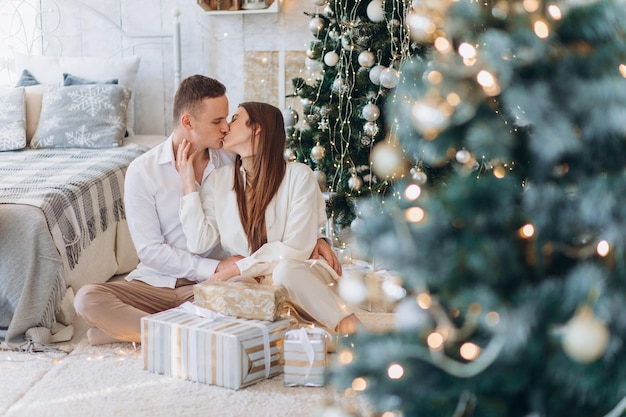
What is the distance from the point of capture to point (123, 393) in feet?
7.57

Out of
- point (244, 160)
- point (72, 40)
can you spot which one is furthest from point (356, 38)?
point (72, 40)

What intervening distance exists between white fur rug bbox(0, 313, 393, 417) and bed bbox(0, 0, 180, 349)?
0.28 meters

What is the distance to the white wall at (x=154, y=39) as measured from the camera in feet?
15.5

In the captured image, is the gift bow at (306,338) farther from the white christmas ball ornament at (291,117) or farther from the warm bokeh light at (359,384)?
the white christmas ball ornament at (291,117)

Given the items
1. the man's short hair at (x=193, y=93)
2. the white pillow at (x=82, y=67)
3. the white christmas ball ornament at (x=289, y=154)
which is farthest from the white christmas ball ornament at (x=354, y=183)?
the white pillow at (x=82, y=67)

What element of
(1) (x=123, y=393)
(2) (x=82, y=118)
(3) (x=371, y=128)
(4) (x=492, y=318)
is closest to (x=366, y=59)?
(3) (x=371, y=128)

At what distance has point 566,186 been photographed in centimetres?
107

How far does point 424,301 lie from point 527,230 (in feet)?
0.61

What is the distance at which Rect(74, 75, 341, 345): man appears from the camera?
8.91ft

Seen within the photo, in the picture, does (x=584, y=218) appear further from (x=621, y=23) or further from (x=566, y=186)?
(x=621, y=23)

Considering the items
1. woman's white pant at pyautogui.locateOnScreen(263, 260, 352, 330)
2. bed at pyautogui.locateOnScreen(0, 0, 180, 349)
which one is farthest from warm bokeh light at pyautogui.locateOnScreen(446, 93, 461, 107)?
bed at pyautogui.locateOnScreen(0, 0, 180, 349)

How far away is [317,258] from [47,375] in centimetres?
98

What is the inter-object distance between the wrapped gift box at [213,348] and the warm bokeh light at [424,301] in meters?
1.21

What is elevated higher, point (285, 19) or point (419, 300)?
point (285, 19)
